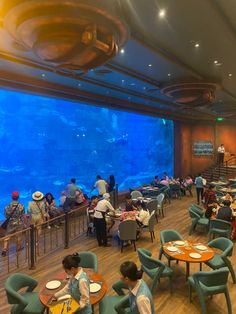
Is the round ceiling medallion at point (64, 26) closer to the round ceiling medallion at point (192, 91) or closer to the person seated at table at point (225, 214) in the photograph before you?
the person seated at table at point (225, 214)

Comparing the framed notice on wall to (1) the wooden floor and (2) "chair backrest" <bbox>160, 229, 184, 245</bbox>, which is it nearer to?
(1) the wooden floor

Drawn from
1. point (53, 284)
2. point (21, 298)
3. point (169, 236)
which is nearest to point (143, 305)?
point (53, 284)

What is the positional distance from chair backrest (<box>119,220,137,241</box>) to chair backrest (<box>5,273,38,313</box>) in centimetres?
307

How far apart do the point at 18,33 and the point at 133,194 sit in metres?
7.85

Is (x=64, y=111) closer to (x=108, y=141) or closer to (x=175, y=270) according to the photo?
(x=108, y=141)

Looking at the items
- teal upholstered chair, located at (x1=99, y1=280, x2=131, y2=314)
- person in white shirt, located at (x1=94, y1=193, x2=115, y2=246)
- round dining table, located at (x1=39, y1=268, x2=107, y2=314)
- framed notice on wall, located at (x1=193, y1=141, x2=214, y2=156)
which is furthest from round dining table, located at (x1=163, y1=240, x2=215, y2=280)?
framed notice on wall, located at (x1=193, y1=141, x2=214, y2=156)

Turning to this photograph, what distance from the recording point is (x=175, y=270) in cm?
584

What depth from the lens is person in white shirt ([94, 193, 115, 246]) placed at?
6.94 meters

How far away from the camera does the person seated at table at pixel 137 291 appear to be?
8.00 feet

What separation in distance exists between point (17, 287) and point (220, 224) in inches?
199

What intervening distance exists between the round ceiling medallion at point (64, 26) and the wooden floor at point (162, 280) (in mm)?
4151

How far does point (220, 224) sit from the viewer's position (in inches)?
268

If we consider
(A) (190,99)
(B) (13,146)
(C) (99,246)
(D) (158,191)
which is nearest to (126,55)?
(A) (190,99)

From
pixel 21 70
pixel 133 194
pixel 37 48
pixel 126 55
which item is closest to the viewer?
pixel 37 48
